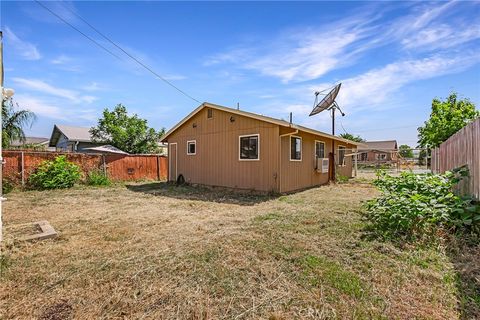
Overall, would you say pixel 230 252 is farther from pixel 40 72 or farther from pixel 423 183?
pixel 40 72

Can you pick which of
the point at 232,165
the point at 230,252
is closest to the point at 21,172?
the point at 232,165

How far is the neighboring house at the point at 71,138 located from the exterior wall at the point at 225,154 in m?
13.1

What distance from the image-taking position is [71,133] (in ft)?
72.2

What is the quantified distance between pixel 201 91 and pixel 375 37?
8.05 m

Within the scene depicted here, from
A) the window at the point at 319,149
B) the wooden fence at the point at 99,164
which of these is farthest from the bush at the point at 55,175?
the window at the point at 319,149

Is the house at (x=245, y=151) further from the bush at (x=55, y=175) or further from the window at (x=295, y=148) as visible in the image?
the bush at (x=55, y=175)

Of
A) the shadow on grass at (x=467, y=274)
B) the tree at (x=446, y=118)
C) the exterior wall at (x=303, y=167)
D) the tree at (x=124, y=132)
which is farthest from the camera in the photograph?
the tree at (x=446, y=118)

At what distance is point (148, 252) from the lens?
332 centimetres

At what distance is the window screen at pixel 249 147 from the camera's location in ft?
28.6

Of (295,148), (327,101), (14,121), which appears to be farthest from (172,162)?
(14,121)

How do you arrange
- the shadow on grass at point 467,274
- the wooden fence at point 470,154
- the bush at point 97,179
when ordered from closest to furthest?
the shadow on grass at point 467,274
the wooden fence at point 470,154
the bush at point 97,179

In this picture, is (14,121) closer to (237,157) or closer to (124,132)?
(124,132)

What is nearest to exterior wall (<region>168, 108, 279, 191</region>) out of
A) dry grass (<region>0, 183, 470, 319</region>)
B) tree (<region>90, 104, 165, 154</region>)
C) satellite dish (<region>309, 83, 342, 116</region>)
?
dry grass (<region>0, 183, 470, 319</region>)

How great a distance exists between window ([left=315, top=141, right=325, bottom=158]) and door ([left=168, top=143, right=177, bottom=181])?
634cm
